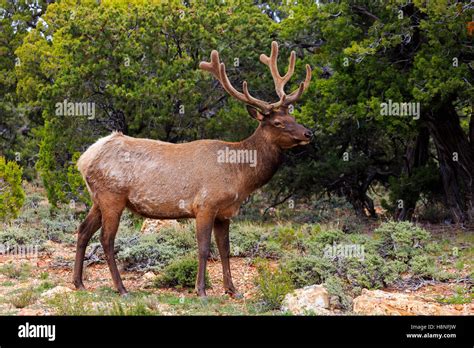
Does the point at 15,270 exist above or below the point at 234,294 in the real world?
above

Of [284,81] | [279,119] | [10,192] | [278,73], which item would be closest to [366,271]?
[279,119]

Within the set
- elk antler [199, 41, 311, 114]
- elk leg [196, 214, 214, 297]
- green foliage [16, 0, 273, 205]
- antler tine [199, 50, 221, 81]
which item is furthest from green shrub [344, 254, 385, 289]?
green foliage [16, 0, 273, 205]

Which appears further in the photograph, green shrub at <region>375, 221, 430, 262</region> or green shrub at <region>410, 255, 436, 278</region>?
green shrub at <region>375, 221, 430, 262</region>

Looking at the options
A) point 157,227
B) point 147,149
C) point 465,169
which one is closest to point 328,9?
point 465,169

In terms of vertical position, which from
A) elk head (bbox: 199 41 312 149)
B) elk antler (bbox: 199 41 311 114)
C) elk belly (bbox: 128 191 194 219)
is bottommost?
elk belly (bbox: 128 191 194 219)

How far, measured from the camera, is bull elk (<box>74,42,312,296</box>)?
8.86 meters

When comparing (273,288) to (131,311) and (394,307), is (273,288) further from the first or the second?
(131,311)

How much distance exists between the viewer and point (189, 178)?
8938 millimetres

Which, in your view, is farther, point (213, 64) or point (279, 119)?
point (213, 64)

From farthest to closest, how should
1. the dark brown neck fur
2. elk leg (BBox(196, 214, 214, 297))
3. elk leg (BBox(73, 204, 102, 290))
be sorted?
elk leg (BBox(73, 204, 102, 290))
the dark brown neck fur
elk leg (BBox(196, 214, 214, 297))

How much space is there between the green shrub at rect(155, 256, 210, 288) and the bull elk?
0.56 m

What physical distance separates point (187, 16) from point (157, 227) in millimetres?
5043

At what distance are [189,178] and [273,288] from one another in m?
1.83

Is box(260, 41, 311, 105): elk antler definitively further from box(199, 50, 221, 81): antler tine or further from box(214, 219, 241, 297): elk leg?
box(214, 219, 241, 297): elk leg
